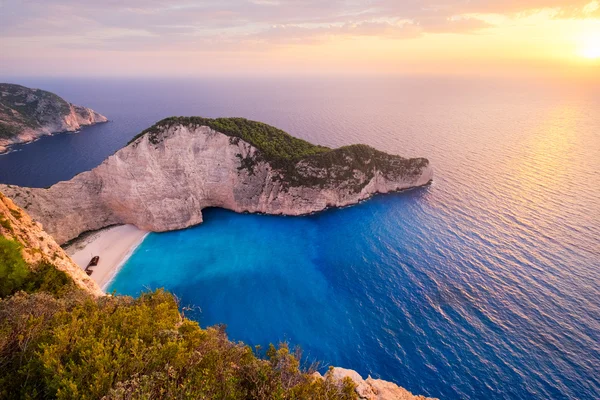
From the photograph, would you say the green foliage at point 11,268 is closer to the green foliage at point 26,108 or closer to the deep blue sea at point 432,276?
the deep blue sea at point 432,276

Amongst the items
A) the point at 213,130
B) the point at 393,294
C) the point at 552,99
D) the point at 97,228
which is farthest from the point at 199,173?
the point at 552,99

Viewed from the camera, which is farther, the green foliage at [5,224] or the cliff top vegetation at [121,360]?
the green foliage at [5,224]

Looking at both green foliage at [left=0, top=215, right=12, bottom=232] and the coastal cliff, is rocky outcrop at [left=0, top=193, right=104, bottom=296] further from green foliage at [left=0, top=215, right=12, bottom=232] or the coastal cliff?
the coastal cliff

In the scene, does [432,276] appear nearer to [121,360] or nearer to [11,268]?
[121,360]

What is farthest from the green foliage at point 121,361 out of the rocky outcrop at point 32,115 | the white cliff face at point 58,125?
the rocky outcrop at point 32,115

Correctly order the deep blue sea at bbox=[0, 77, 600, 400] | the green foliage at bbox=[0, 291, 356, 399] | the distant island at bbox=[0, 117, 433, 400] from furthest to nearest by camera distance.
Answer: the deep blue sea at bbox=[0, 77, 600, 400] → the distant island at bbox=[0, 117, 433, 400] → the green foliage at bbox=[0, 291, 356, 399]

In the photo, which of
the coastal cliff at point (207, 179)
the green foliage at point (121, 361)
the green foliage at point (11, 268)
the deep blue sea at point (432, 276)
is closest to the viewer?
the green foliage at point (121, 361)

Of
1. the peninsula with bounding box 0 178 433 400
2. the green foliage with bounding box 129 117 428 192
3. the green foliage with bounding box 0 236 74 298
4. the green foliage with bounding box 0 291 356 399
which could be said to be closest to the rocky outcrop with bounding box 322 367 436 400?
the peninsula with bounding box 0 178 433 400
